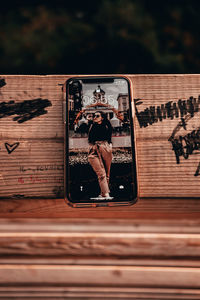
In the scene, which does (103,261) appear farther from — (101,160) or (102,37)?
(102,37)

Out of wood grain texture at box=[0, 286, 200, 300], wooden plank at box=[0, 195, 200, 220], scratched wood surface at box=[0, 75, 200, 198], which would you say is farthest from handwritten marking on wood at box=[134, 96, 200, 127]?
wood grain texture at box=[0, 286, 200, 300]

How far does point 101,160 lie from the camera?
14.6 inches

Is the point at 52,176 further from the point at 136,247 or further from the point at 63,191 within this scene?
the point at 136,247

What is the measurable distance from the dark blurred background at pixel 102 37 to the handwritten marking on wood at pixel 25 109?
0.31 ft

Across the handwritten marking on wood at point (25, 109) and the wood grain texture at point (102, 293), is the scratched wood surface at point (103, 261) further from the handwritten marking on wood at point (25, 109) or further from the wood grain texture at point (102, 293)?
the handwritten marking on wood at point (25, 109)

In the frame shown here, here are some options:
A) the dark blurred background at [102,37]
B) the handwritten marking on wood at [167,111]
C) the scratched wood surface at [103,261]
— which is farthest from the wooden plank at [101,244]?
the dark blurred background at [102,37]

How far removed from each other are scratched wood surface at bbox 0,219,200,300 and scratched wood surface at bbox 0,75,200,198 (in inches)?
4.3

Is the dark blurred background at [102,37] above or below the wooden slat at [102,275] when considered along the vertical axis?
above

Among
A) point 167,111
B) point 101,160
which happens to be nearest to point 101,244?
point 101,160

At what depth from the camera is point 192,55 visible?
1.46ft

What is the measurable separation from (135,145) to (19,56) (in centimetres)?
33

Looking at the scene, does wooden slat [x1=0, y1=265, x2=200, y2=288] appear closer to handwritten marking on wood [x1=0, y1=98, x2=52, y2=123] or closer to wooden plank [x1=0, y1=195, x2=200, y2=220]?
wooden plank [x1=0, y1=195, x2=200, y2=220]

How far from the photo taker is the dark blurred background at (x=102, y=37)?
44cm

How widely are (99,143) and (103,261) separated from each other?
19 cm
